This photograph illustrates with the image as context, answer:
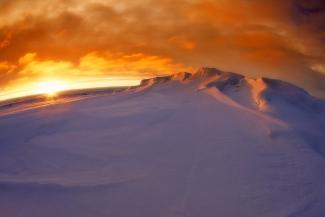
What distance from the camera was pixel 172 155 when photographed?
6074 millimetres

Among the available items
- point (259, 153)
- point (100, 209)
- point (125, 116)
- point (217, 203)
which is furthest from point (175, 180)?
point (125, 116)

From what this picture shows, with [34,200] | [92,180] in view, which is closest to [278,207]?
[92,180]

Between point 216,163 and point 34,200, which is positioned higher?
point 216,163

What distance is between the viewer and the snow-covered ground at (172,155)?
4727 mm

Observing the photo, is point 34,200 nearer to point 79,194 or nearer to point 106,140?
point 79,194

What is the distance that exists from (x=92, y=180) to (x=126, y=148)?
1163 millimetres

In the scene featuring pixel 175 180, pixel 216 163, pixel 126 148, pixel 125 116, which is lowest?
pixel 175 180

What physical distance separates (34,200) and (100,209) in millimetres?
962

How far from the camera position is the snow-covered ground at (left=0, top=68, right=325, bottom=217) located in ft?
15.5

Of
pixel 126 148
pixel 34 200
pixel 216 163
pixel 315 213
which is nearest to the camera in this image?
pixel 315 213

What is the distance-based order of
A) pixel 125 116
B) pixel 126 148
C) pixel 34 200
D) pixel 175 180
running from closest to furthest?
pixel 34 200 < pixel 175 180 < pixel 126 148 < pixel 125 116

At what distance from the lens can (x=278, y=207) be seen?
4633mm

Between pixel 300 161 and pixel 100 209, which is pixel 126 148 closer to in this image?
pixel 100 209

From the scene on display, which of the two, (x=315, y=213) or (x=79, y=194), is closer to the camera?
(x=315, y=213)
